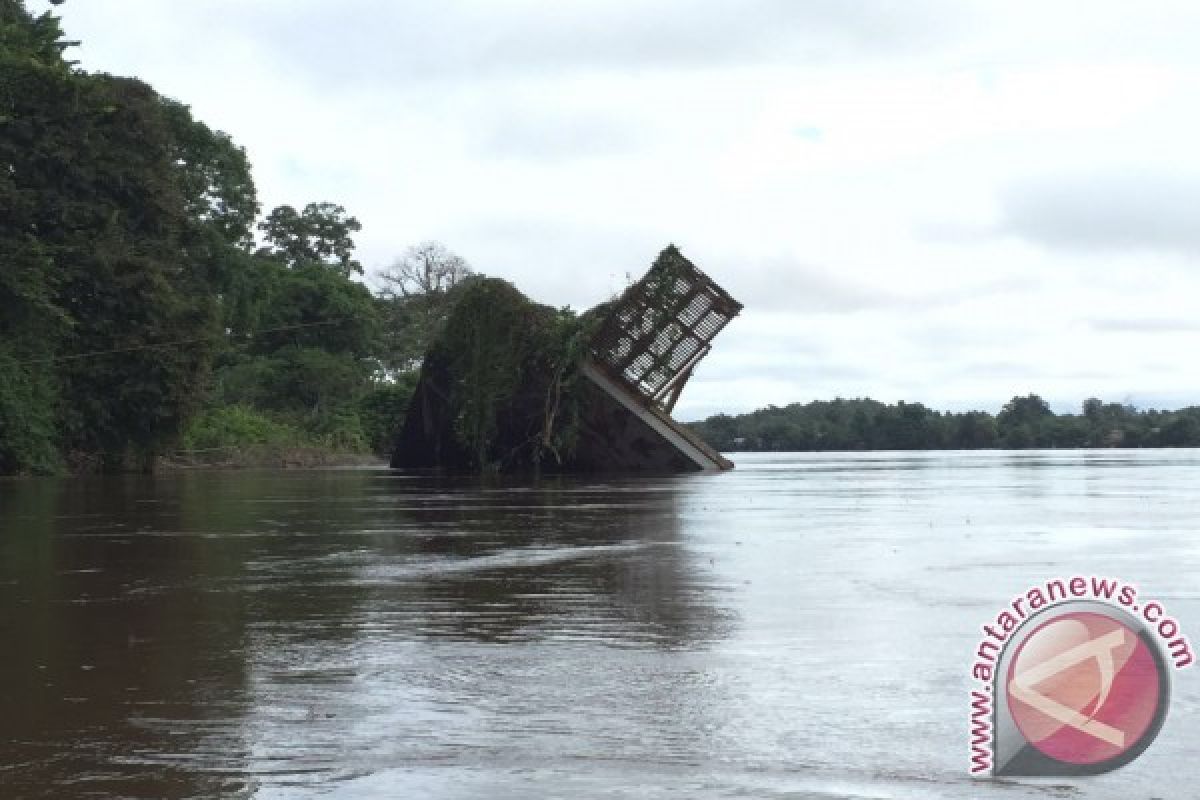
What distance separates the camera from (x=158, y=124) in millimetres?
35906

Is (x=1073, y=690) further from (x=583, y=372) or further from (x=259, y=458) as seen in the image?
(x=259, y=458)

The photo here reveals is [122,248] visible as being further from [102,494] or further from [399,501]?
[399,501]

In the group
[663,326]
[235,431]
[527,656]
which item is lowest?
[527,656]

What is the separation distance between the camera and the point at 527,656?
519 cm

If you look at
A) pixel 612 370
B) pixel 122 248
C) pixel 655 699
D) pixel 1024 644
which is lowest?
pixel 655 699

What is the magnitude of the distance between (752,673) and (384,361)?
64098mm

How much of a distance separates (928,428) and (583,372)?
190 ft

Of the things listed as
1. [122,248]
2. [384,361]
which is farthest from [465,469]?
[384,361]

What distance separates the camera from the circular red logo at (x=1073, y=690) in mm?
3309

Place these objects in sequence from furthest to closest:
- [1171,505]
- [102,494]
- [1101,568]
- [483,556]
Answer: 1. [102,494]
2. [1171,505]
3. [483,556]
4. [1101,568]

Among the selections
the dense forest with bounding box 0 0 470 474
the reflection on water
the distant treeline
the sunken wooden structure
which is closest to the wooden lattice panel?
the sunken wooden structure

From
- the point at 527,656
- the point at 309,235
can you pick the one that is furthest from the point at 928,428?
the point at 527,656

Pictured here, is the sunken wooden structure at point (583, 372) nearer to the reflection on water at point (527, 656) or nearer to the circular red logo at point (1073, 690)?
the reflection on water at point (527, 656)

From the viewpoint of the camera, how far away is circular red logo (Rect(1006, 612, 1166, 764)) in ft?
10.9
